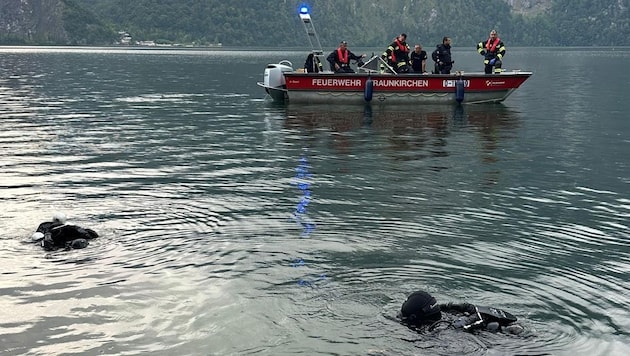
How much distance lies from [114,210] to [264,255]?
396 cm

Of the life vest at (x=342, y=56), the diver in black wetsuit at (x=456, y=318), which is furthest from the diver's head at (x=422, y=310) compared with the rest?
the life vest at (x=342, y=56)

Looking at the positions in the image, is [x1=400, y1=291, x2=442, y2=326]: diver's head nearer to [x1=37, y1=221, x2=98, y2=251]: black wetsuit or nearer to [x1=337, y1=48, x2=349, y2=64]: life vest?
[x1=37, y1=221, x2=98, y2=251]: black wetsuit

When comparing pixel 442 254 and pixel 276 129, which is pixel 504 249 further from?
pixel 276 129

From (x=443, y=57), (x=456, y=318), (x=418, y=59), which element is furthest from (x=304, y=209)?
(x=443, y=57)

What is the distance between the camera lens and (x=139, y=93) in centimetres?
4262

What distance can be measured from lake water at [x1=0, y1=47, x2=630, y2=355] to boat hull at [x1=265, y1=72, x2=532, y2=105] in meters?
6.87

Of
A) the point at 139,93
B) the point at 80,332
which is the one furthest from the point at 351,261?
the point at 139,93

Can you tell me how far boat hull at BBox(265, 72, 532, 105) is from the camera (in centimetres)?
3148

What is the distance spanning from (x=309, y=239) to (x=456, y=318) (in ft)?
12.9

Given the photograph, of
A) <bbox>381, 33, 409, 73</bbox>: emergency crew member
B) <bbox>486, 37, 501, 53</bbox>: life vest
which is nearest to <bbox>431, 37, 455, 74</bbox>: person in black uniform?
<bbox>381, 33, 409, 73</bbox>: emergency crew member

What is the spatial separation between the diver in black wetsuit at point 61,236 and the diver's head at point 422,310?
5530mm

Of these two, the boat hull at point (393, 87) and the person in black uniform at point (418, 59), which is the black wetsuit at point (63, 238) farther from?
the person in black uniform at point (418, 59)

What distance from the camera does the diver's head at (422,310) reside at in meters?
8.07

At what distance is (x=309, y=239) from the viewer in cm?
1173
